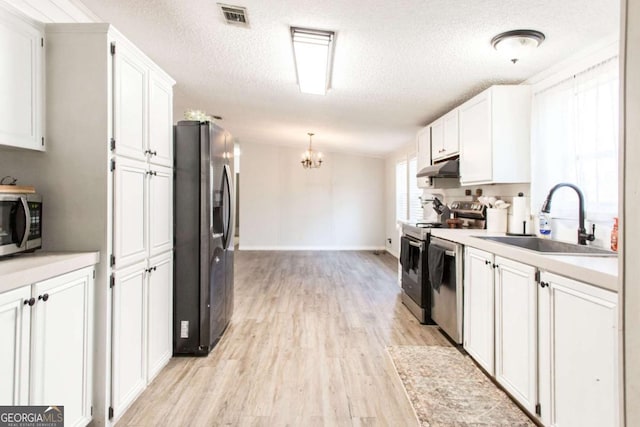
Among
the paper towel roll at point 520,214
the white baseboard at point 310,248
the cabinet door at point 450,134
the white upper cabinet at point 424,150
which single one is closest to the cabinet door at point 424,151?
the white upper cabinet at point 424,150

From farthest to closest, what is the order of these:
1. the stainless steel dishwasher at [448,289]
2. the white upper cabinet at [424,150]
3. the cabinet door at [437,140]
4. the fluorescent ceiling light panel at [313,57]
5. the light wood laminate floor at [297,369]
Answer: the white upper cabinet at [424,150], the cabinet door at [437,140], the stainless steel dishwasher at [448,289], the fluorescent ceiling light panel at [313,57], the light wood laminate floor at [297,369]

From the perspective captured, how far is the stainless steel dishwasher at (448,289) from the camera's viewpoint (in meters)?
2.72

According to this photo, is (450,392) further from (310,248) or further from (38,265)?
(310,248)

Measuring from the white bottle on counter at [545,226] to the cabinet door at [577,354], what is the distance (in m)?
0.99

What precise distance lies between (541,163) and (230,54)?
9.33ft

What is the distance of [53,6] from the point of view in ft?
7.02

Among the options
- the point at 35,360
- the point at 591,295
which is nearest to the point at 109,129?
the point at 35,360

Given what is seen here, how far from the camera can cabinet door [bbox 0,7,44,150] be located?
1469mm

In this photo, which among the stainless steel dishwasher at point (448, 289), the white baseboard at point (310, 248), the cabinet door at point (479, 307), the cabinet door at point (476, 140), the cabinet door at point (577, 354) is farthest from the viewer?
the white baseboard at point (310, 248)

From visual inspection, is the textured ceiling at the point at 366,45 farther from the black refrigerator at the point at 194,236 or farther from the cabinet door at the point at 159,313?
the cabinet door at the point at 159,313

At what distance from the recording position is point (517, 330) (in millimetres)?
1925

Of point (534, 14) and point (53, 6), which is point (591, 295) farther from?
point (53, 6)

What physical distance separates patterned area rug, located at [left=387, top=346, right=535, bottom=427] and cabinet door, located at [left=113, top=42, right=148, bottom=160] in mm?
2245

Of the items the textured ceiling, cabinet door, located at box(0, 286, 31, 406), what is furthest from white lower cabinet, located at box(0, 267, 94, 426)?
the textured ceiling
